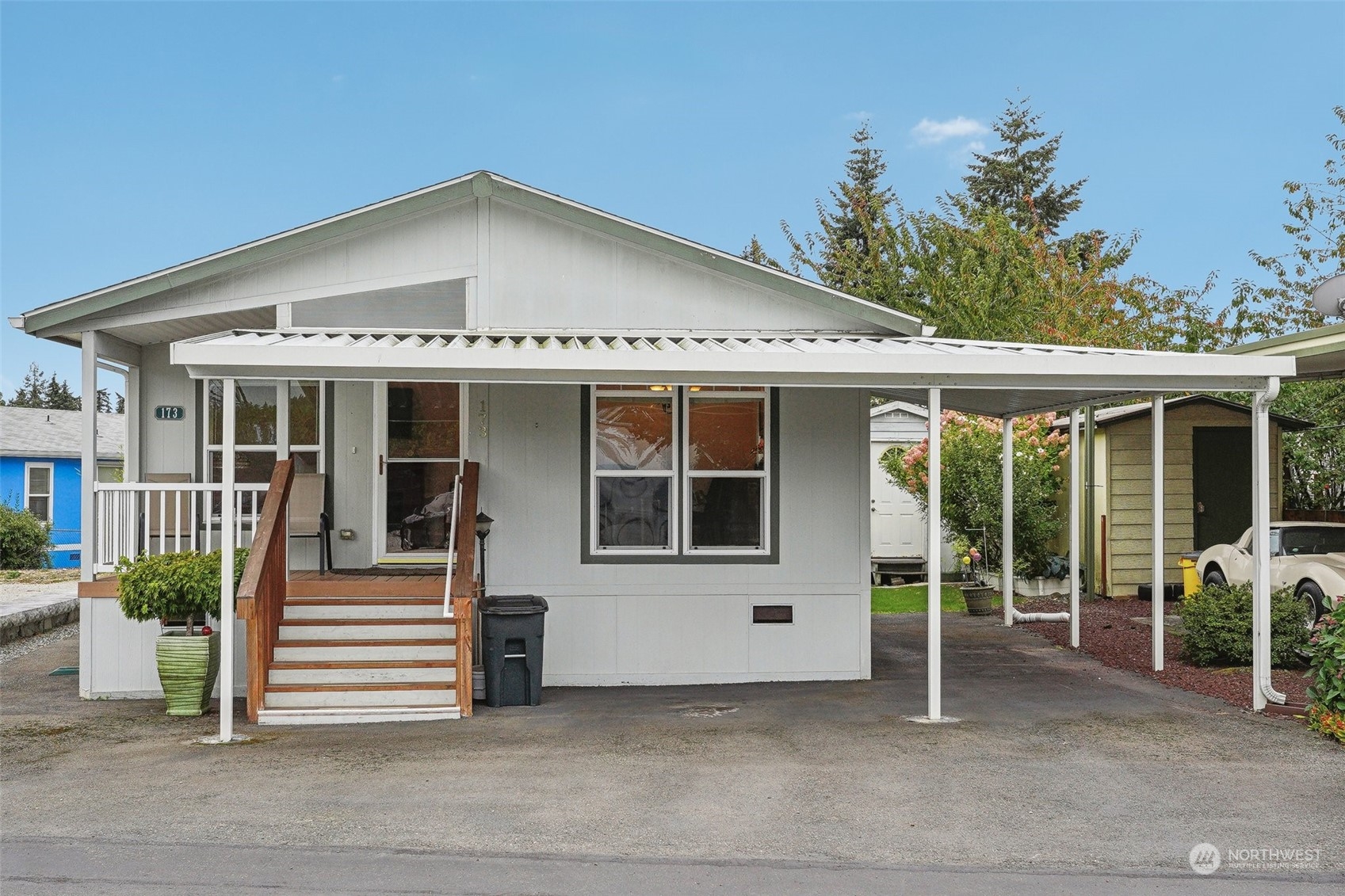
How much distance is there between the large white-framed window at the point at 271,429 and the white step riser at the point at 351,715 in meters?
2.87

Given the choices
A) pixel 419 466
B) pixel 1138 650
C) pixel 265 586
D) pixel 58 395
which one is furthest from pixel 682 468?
pixel 58 395

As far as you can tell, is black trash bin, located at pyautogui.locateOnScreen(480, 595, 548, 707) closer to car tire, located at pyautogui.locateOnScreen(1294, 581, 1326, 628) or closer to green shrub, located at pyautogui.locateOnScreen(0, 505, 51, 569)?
car tire, located at pyautogui.locateOnScreen(1294, 581, 1326, 628)

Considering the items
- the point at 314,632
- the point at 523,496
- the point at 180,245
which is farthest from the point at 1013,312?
the point at 180,245

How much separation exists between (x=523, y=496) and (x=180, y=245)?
31718mm

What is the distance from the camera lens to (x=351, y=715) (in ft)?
26.7

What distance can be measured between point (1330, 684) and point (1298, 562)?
351cm

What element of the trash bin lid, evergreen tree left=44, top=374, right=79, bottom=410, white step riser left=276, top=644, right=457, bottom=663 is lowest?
white step riser left=276, top=644, right=457, bottom=663

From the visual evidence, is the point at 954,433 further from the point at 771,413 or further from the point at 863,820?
the point at 863,820

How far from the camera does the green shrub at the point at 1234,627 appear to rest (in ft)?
31.2

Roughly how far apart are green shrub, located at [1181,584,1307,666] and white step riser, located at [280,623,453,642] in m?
6.90

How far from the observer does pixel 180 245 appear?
36406mm

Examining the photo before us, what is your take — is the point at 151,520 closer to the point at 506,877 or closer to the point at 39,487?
the point at 506,877
